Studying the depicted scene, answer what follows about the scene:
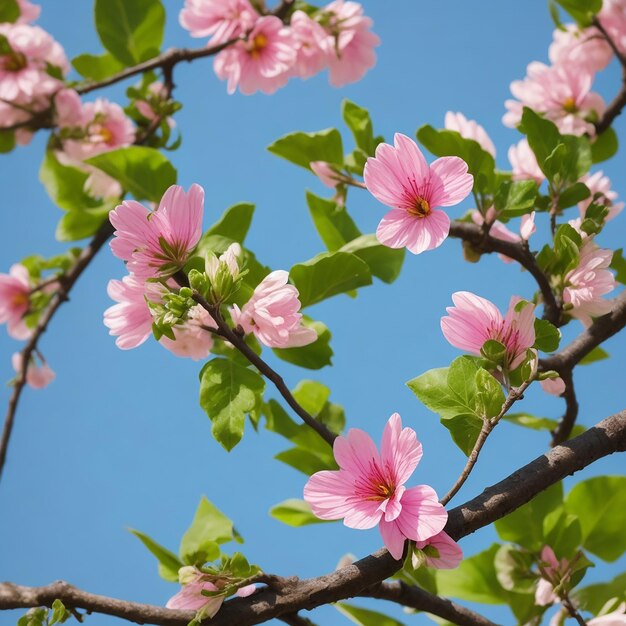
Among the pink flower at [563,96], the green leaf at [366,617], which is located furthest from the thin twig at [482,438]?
the pink flower at [563,96]

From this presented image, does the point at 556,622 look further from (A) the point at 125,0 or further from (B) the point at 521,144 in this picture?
(A) the point at 125,0

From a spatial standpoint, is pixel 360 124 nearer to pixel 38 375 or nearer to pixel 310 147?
pixel 310 147

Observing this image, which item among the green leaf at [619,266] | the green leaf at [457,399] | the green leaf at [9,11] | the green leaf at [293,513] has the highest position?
the green leaf at [9,11]

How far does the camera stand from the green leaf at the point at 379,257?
34.0 inches

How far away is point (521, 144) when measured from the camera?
1142 mm

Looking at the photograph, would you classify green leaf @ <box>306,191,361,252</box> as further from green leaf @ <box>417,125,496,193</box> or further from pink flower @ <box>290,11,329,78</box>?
pink flower @ <box>290,11,329,78</box>

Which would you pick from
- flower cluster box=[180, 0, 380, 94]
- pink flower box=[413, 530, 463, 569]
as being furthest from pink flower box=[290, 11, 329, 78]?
pink flower box=[413, 530, 463, 569]

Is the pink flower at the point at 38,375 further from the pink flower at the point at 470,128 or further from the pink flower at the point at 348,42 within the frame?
the pink flower at the point at 470,128

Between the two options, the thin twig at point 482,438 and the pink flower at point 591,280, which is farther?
the pink flower at point 591,280

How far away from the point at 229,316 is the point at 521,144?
0.57m

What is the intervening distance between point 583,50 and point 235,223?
79 centimetres

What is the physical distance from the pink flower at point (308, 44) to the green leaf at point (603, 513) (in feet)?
2.39

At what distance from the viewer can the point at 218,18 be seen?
1285 mm

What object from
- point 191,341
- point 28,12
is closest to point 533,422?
point 191,341
